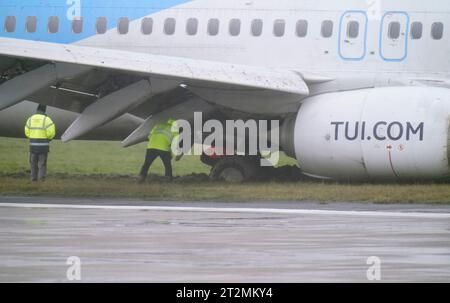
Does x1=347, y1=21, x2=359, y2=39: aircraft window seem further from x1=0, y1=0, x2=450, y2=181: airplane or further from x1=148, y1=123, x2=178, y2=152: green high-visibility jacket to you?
x1=148, y1=123, x2=178, y2=152: green high-visibility jacket

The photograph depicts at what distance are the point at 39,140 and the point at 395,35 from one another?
6.08 m

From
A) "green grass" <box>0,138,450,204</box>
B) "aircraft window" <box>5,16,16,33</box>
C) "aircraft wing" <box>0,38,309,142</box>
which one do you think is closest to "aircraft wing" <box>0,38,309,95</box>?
"aircraft wing" <box>0,38,309,142</box>

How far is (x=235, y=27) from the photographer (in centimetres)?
Answer: 2161

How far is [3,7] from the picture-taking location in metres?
22.6

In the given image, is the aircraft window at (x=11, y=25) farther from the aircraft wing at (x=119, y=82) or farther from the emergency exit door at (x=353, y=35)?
the emergency exit door at (x=353, y=35)

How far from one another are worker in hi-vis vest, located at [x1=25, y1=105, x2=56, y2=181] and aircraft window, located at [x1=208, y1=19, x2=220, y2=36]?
3077 millimetres

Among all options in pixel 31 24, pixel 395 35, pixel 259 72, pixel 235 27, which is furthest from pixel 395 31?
pixel 31 24

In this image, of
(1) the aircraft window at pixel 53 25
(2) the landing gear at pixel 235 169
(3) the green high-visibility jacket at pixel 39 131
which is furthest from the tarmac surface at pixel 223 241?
(1) the aircraft window at pixel 53 25

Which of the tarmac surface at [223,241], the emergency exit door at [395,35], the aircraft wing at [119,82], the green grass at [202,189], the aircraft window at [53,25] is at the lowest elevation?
the tarmac surface at [223,241]

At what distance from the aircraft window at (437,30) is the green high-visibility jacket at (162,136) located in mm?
4468

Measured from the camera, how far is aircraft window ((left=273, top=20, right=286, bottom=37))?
70.2 feet

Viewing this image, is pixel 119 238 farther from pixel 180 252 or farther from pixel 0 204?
pixel 0 204

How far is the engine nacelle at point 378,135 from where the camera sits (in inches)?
741

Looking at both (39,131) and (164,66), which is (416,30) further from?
(39,131)
